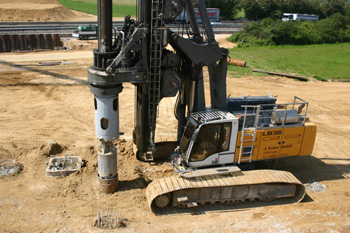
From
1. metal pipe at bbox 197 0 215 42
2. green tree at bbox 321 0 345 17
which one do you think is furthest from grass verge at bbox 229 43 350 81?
green tree at bbox 321 0 345 17

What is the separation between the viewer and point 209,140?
10.8m

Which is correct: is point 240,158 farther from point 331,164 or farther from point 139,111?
point 331,164

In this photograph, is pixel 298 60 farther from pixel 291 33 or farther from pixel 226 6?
pixel 226 6

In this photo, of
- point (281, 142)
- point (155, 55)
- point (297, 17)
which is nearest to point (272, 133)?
point (281, 142)

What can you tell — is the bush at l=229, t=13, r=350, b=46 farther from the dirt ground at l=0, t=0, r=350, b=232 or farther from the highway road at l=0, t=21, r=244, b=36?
the dirt ground at l=0, t=0, r=350, b=232

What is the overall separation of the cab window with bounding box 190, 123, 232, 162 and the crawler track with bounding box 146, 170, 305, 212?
2.44ft

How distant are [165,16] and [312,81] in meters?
20.3

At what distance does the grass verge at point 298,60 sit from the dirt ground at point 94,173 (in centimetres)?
619

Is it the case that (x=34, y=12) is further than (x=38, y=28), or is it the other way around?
(x=34, y=12)

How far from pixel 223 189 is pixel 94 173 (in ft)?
15.0

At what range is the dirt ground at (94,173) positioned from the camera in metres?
9.93

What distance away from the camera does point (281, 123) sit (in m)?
11.6

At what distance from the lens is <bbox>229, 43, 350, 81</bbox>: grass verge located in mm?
28984

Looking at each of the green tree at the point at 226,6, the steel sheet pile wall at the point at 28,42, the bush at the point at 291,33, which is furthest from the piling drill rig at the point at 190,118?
the green tree at the point at 226,6
